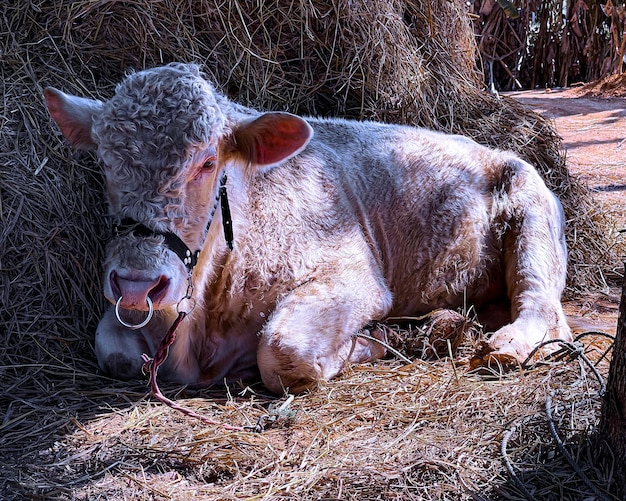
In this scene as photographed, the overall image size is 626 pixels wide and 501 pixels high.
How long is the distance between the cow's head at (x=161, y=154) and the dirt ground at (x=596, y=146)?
102 inches

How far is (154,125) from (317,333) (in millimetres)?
1365

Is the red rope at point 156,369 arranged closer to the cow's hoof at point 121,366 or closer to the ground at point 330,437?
the ground at point 330,437

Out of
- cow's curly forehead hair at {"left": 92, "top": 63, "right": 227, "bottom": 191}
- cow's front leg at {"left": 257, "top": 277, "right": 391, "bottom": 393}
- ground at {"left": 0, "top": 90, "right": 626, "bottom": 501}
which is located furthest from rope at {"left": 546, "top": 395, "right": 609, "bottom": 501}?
cow's curly forehead hair at {"left": 92, "top": 63, "right": 227, "bottom": 191}

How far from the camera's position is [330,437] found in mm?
3404

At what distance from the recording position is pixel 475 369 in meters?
4.18

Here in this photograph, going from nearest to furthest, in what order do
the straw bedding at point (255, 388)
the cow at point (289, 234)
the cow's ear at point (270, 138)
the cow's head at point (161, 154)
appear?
the straw bedding at point (255, 388) → the cow's head at point (161, 154) → the cow at point (289, 234) → the cow's ear at point (270, 138)

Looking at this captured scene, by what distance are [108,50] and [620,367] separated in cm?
366

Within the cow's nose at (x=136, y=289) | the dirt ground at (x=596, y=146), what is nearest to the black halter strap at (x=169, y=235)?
the cow's nose at (x=136, y=289)

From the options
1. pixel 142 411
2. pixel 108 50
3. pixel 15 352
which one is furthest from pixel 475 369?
pixel 108 50

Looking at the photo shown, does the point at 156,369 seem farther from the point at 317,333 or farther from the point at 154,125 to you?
the point at 154,125

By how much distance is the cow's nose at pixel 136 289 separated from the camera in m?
3.26

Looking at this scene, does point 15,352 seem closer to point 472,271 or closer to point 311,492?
point 311,492

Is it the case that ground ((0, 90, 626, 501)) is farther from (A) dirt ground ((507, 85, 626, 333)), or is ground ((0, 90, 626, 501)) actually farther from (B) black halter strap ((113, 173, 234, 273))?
(A) dirt ground ((507, 85, 626, 333))

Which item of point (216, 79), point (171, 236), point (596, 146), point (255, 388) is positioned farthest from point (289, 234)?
point (596, 146)
